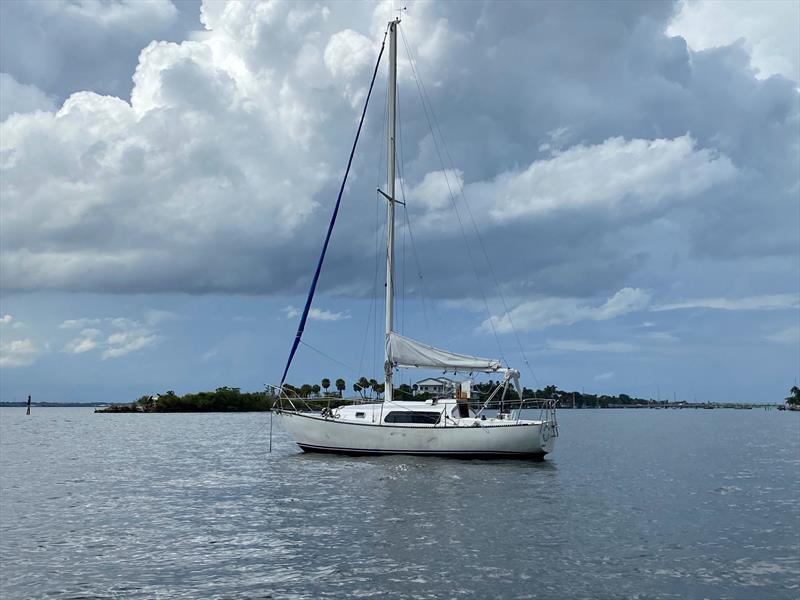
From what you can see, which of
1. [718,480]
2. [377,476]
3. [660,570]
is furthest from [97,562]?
[718,480]

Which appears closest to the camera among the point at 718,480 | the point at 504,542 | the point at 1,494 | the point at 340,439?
the point at 504,542

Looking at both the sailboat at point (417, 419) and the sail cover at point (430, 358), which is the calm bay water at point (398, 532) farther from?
the sail cover at point (430, 358)

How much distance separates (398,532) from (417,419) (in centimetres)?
1864

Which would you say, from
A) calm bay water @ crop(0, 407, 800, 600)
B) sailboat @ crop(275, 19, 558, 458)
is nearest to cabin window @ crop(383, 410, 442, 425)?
sailboat @ crop(275, 19, 558, 458)

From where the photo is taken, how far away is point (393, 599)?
48.6 feet

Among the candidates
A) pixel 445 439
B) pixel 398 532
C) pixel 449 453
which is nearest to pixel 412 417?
pixel 445 439

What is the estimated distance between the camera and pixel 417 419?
4016cm

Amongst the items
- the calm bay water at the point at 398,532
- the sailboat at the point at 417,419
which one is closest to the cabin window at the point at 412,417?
the sailboat at the point at 417,419

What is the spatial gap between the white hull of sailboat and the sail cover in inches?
166

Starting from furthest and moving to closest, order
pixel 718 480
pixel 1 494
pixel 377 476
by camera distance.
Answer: pixel 718 480 < pixel 377 476 < pixel 1 494

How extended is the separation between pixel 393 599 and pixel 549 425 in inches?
1125

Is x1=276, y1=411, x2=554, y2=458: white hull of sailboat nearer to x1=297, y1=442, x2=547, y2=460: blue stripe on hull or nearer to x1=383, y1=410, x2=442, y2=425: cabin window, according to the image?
x1=297, y1=442, x2=547, y2=460: blue stripe on hull

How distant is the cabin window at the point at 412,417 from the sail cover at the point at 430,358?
11.4 ft

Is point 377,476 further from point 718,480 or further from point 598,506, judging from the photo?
point 718,480
